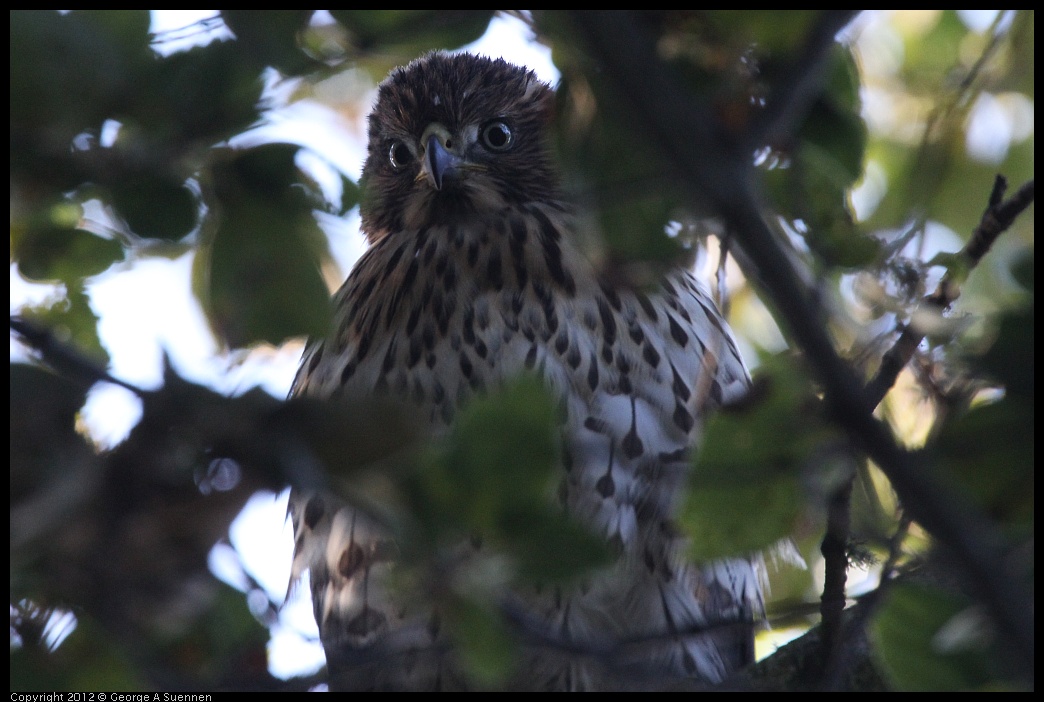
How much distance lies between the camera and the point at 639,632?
3.06 m

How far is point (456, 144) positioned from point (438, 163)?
24 centimetres

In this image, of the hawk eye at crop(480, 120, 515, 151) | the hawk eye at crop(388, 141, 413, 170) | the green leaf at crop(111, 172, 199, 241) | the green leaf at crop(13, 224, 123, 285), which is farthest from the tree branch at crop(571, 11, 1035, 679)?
the hawk eye at crop(388, 141, 413, 170)

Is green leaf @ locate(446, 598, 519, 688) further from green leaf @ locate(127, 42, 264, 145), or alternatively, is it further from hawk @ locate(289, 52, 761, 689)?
hawk @ locate(289, 52, 761, 689)

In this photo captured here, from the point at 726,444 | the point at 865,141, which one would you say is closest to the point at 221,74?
the point at 726,444

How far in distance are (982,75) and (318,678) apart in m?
2.71

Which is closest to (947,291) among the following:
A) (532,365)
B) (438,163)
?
(532,365)

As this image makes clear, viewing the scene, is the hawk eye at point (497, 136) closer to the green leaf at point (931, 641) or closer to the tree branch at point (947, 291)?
the tree branch at point (947, 291)

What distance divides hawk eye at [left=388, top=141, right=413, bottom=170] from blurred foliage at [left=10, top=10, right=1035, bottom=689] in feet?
7.22

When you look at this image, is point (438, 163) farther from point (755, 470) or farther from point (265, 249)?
point (755, 470)

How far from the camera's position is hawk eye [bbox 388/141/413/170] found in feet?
12.6

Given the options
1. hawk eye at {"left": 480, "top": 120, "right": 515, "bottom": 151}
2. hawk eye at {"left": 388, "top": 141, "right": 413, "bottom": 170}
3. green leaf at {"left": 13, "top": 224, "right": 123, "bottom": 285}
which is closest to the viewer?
green leaf at {"left": 13, "top": 224, "right": 123, "bottom": 285}

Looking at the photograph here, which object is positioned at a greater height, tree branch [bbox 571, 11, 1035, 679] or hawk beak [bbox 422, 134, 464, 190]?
tree branch [bbox 571, 11, 1035, 679]

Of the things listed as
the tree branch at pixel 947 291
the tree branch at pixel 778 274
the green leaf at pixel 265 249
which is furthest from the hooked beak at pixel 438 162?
the tree branch at pixel 778 274

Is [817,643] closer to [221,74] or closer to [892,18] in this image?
[221,74]
